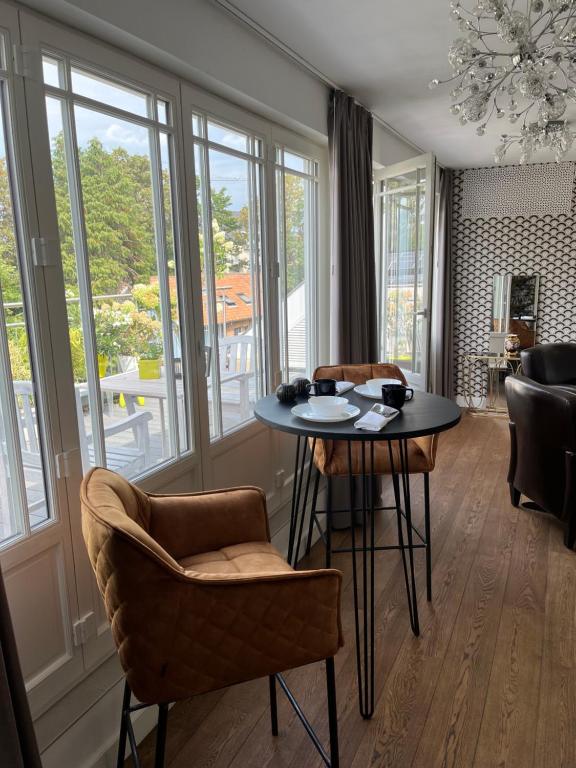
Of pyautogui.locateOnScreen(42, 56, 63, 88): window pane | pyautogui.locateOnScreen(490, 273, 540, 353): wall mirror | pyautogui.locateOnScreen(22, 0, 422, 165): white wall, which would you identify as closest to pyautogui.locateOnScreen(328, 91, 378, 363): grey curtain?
pyautogui.locateOnScreen(22, 0, 422, 165): white wall

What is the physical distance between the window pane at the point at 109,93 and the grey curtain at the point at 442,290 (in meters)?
4.28

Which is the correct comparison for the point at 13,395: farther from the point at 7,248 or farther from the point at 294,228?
the point at 294,228

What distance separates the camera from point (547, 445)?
3.07 m

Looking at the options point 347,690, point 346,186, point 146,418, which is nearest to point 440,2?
point 346,186

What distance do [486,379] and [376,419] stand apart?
15.8 feet

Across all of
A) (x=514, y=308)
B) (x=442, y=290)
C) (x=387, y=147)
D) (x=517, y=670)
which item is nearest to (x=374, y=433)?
(x=517, y=670)

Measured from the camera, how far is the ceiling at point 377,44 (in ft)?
7.38

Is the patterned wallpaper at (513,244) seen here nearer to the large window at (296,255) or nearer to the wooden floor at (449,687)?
the large window at (296,255)

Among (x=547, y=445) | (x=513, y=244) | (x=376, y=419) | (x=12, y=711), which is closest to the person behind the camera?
(x=12, y=711)

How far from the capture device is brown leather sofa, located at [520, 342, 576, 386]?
13.3ft

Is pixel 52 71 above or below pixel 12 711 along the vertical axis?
above

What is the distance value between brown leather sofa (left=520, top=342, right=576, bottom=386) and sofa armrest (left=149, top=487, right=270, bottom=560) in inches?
116

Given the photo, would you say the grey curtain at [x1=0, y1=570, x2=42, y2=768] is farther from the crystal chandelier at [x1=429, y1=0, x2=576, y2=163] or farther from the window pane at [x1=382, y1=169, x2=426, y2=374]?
the window pane at [x1=382, y1=169, x2=426, y2=374]

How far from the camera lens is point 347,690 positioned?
1981 millimetres
